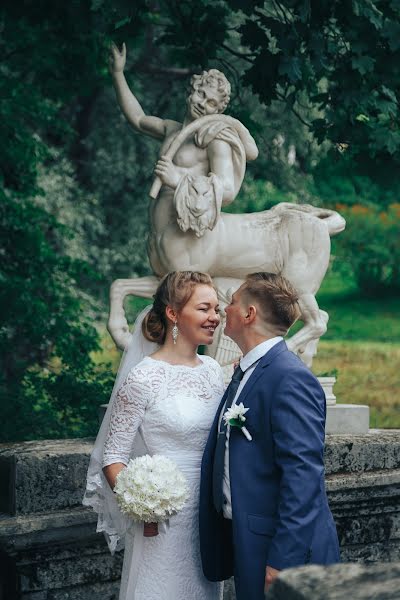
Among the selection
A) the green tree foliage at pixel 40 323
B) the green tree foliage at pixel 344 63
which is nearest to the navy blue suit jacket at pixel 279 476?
the green tree foliage at pixel 344 63

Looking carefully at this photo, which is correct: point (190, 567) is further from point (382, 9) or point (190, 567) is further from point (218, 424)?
point (382, 9)

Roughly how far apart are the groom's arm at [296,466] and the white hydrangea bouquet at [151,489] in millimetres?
376

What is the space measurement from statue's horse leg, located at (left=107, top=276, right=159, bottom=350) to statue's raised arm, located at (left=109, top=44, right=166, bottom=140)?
895 mm

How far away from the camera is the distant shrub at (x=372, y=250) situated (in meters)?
19.5

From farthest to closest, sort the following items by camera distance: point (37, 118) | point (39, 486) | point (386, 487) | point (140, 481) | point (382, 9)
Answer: point (37, 118) → point (382, 9) → point (386, 487) → point (39, 486) → point (140, 481)

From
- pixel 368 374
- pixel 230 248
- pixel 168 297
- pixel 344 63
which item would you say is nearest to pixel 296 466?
pixel 168 297

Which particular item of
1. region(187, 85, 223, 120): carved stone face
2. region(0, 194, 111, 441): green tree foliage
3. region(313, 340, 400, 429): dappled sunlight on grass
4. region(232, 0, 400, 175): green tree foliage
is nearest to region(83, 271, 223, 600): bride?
region(187, 85, 223, 120): carved stone face

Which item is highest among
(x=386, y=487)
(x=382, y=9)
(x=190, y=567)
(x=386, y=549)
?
(x=382, y=9)

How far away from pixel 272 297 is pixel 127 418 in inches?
28.0

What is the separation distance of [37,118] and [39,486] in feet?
19.0

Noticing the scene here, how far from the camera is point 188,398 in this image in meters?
3.63

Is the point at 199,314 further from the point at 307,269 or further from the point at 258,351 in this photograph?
the point at 307,269

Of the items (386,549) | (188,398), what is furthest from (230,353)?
(188,398)

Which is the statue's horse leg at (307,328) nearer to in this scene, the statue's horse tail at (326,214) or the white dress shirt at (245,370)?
the statue's horse tail at (326,214)
